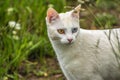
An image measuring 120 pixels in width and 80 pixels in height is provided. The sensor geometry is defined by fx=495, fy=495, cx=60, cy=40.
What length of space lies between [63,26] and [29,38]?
147 centimetres

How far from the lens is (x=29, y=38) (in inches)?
214

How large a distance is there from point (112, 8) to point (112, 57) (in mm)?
2310

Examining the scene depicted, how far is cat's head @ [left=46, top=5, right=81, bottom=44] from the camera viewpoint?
3977mm

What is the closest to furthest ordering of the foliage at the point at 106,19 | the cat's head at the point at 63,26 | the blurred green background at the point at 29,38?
the cat's head at the point at 63,26 → the blurred green background at the point at 29,38 → the foliage at the point at 106,19

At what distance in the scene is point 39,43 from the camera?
535cm

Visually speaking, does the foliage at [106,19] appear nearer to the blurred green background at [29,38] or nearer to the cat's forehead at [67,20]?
the blurred green background at [29,38]

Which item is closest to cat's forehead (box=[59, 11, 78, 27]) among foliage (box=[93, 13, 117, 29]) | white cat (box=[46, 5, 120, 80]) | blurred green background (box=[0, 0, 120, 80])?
white cat (box=[46, 5, 120, 80])

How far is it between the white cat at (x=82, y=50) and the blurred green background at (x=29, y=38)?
530 mm

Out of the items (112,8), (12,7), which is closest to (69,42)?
(12,7)

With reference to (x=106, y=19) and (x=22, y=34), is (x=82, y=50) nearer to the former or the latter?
(x=22, y=34)

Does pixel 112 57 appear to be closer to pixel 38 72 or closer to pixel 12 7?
pixel 38 72

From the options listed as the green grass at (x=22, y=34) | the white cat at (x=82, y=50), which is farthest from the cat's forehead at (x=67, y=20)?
the green grass at (x=22, y=34)

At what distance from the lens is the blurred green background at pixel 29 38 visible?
16.7 feet

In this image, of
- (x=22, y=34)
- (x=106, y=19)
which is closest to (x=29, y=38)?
(x=22, y=34)
